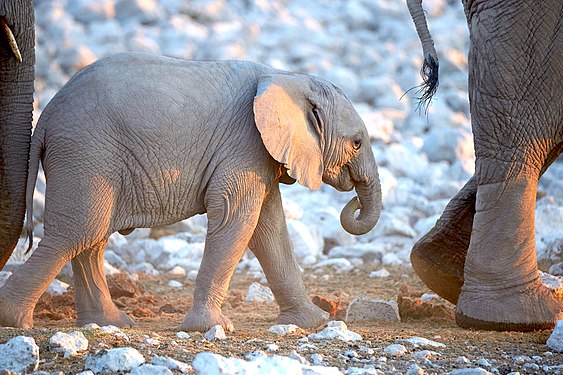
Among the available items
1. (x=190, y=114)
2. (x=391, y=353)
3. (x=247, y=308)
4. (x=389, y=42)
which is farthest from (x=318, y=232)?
(x=389, y=42)

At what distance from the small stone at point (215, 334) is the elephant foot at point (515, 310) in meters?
1.14

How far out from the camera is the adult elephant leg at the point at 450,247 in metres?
5.23

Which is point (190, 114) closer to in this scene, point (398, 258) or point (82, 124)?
point (82, 124)

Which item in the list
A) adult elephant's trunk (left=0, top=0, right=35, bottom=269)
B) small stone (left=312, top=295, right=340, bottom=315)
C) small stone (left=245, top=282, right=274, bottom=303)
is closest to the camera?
adult elephant's trunk (left=0, top=0, right=35, bottom=269)

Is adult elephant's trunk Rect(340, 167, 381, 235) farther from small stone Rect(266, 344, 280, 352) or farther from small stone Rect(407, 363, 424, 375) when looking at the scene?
small stone Rect(407, 363, 424, 375)

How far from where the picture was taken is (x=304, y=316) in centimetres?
495

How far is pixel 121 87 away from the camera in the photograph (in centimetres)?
451

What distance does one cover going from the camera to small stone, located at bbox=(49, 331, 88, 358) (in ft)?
11.8

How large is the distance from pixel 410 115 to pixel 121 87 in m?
8.89

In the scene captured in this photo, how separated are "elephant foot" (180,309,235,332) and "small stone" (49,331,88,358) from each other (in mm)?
916

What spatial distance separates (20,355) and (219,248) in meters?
1.25

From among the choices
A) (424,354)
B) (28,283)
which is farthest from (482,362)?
(28,283)

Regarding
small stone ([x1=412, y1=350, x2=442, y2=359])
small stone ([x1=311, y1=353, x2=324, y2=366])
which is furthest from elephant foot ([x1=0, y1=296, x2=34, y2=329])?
small stone ([x1=412, y1=350, x2=442, y2=359])

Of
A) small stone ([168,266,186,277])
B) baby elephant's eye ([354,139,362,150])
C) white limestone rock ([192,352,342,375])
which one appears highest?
baby elephant's eye ([354,139,362,150])
